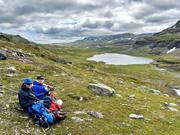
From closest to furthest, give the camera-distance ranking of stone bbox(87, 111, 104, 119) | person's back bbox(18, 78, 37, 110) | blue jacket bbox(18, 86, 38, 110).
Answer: person's back bbox(18, 78, 37, 110) < blue jacket bbox(18, 86, 38, 110) < stone bbox(87, 111, 104, 119)

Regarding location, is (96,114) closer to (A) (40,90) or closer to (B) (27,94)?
(A) (40,90)

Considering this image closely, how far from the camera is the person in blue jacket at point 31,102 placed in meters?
19.5

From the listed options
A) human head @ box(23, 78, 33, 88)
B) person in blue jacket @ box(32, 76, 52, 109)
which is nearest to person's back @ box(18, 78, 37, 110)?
human head @ box(23, 78, 33, 88)

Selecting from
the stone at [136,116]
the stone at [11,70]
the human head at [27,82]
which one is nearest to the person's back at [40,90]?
the human head at [27,82]

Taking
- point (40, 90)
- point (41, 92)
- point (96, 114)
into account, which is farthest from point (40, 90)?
point (96, 114)

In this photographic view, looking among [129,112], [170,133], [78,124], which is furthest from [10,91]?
[170,133]

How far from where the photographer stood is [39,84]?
21250 millimetres

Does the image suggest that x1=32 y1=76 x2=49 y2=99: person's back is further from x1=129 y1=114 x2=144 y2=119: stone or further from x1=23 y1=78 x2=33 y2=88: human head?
x1=129 y1=114 x2=144 y2=119: stone

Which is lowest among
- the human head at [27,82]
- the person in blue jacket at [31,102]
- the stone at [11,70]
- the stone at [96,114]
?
the stone at [96,114]

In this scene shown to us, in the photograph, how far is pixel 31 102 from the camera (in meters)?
20.2

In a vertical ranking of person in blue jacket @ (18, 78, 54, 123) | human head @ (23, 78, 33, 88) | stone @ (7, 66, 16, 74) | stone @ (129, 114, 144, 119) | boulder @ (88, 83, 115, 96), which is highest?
human head @ (23, 78, 33, 88)

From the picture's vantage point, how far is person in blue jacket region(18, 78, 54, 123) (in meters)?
19.5

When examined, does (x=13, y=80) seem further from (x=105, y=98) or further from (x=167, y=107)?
(x=167, y=107)

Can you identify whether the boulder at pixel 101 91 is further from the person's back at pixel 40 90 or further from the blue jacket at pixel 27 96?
the blue jacket at pixel 27 96
